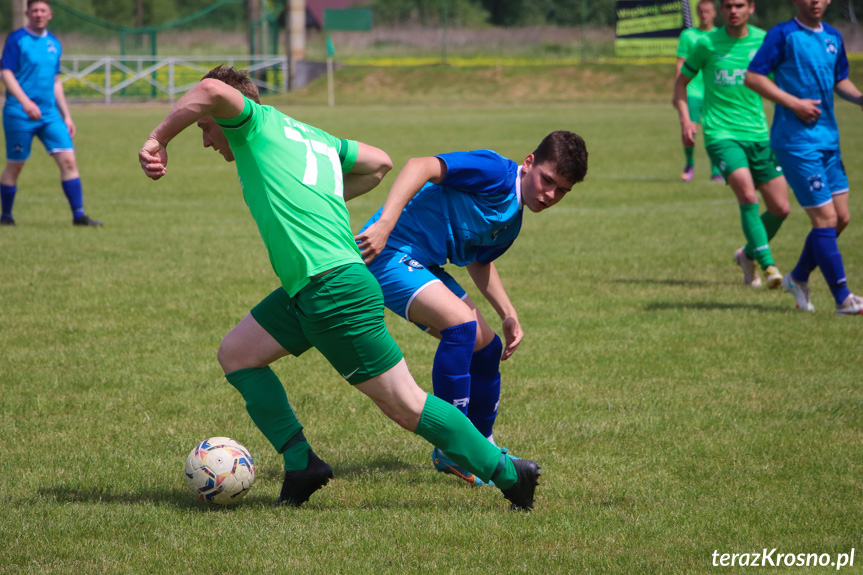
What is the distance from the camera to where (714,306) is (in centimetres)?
765

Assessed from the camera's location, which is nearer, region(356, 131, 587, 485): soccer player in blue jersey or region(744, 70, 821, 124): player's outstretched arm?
region(356, 131, 587, 485): soccer player in blue jersey

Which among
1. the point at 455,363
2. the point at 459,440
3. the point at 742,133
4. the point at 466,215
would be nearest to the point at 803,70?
the point at 742,133

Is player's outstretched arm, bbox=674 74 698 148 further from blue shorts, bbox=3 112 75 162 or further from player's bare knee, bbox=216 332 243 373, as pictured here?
blue shorts, bbox=3 112 75 162

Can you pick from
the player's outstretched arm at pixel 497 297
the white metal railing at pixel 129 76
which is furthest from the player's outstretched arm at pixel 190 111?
the white metal railing at pixel 129 76

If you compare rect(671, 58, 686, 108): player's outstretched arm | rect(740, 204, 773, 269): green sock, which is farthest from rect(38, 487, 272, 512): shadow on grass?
rect(671, 58, 686, 108): player's outstretched arm

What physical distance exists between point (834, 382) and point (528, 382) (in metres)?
1.79

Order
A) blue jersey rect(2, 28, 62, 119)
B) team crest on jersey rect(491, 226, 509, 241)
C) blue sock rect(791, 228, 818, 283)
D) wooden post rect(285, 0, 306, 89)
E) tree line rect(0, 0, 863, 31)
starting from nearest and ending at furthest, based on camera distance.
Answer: team crest on jersey rect(491, 226, 509, 241), blue sock rect(791, 228, 818, 283), blue jersey rect(2, 28, 62, 119), wooden post rect(285, 0, 306, 89), tree line rect(0, 0, 863, 31)

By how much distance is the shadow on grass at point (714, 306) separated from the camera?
7.55 metres

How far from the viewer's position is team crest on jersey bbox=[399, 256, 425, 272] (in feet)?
13.4

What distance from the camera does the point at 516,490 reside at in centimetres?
379

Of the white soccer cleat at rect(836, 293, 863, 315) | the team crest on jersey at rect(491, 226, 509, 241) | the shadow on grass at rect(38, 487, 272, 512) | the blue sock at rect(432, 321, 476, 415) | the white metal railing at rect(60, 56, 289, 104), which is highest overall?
the team crest on jersey at rect(491, 226, 509, 241)

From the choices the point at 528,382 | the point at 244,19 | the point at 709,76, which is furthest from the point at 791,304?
the point at 244,19

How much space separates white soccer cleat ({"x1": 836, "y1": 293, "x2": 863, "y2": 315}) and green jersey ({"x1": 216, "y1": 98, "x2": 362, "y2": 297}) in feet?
16.4

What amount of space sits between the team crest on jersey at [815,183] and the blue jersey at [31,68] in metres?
8.43
